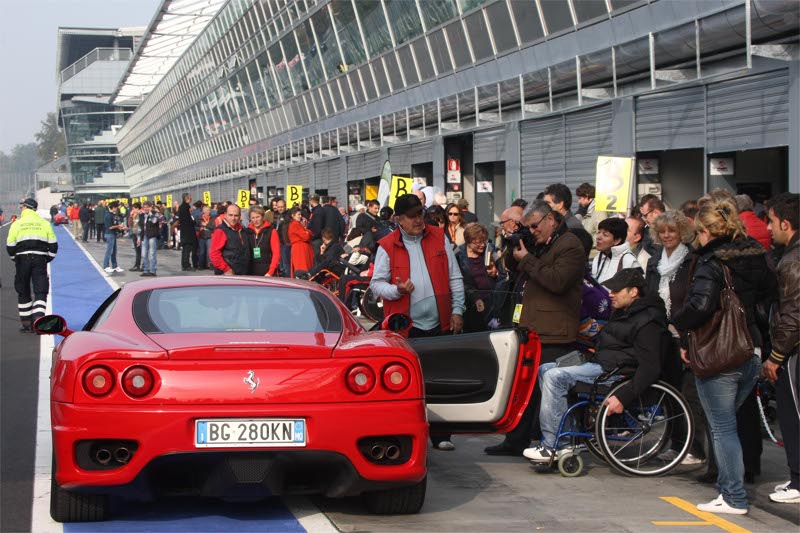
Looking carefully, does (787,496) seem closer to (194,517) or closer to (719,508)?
(719,508)

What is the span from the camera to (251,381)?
18.4 ft

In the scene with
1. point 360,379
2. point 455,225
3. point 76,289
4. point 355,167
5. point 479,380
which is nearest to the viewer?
point 360,379

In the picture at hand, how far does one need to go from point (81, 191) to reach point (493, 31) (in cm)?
15392

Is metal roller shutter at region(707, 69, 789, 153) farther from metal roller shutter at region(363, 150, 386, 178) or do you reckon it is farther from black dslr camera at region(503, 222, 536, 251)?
metal roller shutter at region(363, 150, 386, 178)

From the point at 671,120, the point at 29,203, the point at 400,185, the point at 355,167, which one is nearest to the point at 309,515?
the point at 29,203

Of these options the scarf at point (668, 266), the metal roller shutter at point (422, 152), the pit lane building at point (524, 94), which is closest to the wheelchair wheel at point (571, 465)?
the scarf at point (668, 266)

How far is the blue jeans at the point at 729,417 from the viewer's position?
6480 millimetres

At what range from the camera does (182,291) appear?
22.0ft

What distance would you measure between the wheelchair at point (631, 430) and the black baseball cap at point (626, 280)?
0.59 meters

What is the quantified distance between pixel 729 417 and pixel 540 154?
15077mm

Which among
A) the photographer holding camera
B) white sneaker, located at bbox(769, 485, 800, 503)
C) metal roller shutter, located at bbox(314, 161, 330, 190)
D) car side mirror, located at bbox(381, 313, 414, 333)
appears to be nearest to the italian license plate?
car side mirror, located at bbox(381, 313, 414, 333)

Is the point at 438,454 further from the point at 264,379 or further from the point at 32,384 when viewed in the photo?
the point at 32,384

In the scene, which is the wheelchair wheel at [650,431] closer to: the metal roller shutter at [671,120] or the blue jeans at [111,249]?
the metal roller shutter at [671,120]

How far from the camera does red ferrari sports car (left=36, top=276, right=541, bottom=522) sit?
18.1 ft
